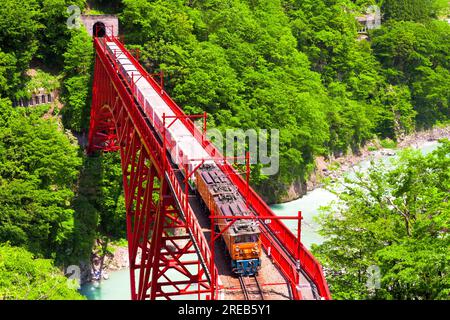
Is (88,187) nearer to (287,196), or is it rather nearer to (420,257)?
(287,196)

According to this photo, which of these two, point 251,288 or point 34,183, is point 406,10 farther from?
point 251,288

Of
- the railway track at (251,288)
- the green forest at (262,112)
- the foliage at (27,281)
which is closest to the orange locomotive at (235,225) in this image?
the railway track at (251,288)

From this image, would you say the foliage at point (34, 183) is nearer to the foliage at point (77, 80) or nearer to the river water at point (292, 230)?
the river water at point (292, 230)

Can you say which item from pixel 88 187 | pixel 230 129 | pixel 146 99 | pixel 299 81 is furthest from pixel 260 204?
pixel 299 81

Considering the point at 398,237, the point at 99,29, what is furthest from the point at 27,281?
the point at 99,29

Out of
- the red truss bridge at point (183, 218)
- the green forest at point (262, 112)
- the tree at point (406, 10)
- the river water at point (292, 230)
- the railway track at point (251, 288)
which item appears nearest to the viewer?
the railway track at point (251, 288)

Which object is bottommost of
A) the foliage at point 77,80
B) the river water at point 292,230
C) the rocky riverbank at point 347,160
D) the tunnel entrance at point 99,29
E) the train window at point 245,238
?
the river water at point 292,230
